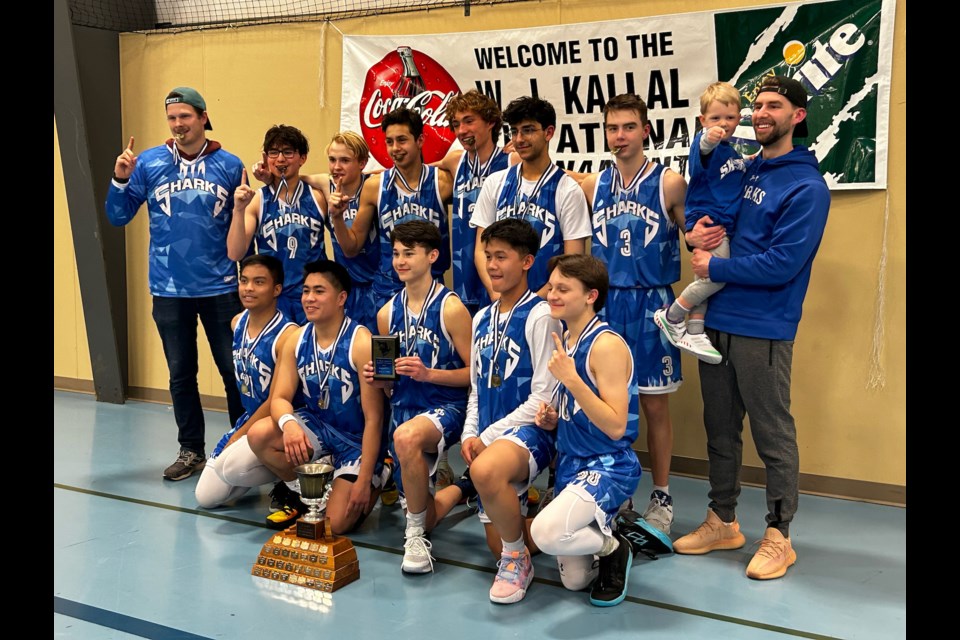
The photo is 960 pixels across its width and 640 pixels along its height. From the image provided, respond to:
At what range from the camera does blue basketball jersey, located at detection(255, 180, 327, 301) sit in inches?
203

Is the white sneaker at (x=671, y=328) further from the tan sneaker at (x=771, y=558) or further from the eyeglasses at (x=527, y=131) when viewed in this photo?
the eyeglasses at (x=527, y=131)

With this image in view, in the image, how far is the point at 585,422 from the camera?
3.62 metres

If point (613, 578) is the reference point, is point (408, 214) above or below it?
above

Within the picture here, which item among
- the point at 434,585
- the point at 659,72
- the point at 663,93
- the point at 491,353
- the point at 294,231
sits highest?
the point at 659,72

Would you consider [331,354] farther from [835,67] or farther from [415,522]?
[835,67]

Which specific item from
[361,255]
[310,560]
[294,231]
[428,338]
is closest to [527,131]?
[428,338]

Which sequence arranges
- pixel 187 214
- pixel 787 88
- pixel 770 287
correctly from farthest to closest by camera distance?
pixel 187 214, pixel 770 287, pixel 787 88

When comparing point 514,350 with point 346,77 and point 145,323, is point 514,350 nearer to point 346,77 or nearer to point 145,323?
point 346,77

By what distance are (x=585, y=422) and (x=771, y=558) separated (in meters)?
1.04

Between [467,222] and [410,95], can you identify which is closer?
[467,222]

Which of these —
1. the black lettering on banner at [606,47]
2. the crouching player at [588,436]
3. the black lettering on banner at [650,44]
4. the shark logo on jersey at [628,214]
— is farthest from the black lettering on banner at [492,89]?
the crouching player at [588,436]

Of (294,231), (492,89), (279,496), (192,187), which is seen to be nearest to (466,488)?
(279,496)

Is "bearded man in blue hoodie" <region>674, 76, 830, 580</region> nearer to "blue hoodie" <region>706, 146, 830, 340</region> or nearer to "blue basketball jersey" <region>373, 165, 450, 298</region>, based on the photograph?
"blue hoodie" <region>706, 146, 830, 340</region>

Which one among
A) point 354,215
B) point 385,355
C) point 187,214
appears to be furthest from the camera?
point 187,214
